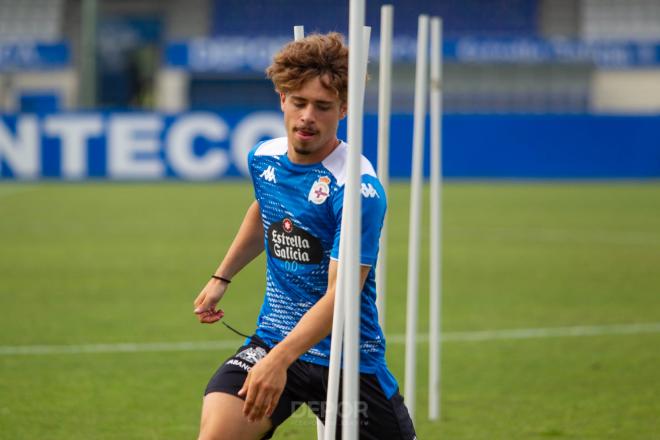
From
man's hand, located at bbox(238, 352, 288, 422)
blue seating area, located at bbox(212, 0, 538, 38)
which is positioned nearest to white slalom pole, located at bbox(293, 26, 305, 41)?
man's hand, located at bbox(238, 352, 288, 422)

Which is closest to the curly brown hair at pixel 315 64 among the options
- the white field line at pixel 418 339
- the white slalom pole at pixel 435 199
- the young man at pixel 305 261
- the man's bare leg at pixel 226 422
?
the young man at pixel 305 261

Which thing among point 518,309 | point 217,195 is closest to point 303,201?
point 518,309

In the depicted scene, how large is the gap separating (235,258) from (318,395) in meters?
0.69

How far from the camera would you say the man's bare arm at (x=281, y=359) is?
11.3ft

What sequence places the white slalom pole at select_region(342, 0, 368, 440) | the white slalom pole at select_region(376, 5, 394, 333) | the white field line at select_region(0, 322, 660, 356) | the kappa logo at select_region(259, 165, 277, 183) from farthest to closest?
the white field line at select_region(0, 322, 660, 356), the white slalom pole at select_region(376, 5, 394, 333), the kappa logo at select_region(259, 165, 277, 183), the white slalom pole at select_region(342, 0, 368, 440)

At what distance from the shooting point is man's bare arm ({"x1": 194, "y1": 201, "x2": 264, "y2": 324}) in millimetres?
4230

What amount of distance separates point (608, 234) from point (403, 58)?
76.8 feet

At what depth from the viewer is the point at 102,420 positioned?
246 inches

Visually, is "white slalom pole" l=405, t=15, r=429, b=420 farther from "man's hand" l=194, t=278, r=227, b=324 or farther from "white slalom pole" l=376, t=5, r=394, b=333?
"man's hand" l=194, t=278, r=227, b=324

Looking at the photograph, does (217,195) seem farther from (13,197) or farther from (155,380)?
(155,380)

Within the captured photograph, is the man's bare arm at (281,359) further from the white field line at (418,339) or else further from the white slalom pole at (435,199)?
the white field line at (418,339)

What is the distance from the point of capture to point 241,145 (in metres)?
26.0

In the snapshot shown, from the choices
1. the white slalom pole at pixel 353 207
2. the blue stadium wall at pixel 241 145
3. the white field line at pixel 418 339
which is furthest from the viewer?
the blue stadium wall at pixel 241 145

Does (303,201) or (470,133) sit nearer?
(303,201)
